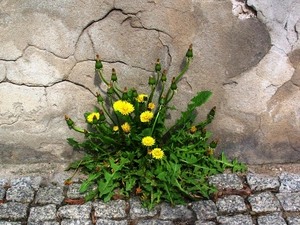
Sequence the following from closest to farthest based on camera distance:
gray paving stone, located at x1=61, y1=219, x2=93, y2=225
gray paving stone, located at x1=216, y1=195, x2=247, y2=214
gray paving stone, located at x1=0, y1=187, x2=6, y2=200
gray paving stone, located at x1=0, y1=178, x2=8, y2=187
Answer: gray paving stone, located at x1=61, y1=219, x2=93, y2=225 < gray paving stone, located at x1=216, y1=195, x2=247, y2=214 < gray paving stone, located at x1=0, y1=187, x2=6, y2=200 < gray paving stone, located at x1=0, y1=178, x2=8, y2=187

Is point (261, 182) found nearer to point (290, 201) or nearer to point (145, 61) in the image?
point (290, 201)

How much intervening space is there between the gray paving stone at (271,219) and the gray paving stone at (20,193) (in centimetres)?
147

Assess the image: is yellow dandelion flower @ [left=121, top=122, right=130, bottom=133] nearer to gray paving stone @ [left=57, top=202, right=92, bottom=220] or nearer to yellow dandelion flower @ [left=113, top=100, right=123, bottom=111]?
yellow dandelion flower @ [left=113, top=100, right=123, bottom=111]

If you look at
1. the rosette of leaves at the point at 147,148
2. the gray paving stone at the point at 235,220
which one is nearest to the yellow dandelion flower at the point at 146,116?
the rosette of leaves at the point at 147,148

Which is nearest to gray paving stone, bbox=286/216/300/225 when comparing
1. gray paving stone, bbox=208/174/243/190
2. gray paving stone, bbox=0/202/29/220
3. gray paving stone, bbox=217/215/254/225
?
gray paving stone, bbox=217/215/254/225

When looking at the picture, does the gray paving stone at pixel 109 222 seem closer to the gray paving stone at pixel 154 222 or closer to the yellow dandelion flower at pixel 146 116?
the gray paving stone at pixel 154 222

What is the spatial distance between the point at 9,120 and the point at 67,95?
0.45 metres

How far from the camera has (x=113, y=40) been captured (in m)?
2.78

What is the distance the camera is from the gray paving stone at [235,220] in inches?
103

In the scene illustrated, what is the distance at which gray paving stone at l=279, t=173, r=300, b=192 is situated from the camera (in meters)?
2.90

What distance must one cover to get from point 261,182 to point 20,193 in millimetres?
1626

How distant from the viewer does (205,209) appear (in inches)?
107

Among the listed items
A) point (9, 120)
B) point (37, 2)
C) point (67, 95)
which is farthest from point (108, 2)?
point (9, 120)

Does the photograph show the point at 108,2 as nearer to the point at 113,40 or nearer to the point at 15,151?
the point at 113,40
